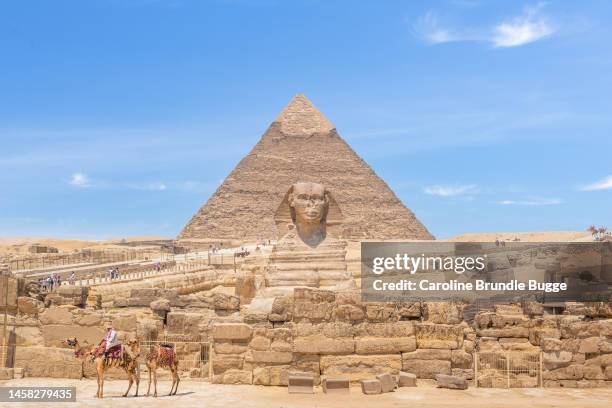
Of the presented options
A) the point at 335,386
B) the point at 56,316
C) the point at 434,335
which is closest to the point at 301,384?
the point at 335,386

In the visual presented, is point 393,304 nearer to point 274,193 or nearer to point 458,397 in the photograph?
point 458,397

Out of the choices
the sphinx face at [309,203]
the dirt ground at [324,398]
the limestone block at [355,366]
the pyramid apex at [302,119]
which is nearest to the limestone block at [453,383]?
the dirt ground at [324,398]

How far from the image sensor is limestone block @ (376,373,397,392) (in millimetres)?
6590

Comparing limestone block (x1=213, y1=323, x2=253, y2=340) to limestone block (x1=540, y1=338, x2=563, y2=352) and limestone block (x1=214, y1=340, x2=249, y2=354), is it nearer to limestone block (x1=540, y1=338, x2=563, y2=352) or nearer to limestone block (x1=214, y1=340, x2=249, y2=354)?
limestone block (x1=214, y1=340, x2=249, y2=354)

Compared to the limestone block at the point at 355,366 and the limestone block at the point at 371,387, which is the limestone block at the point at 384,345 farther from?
the limestone block at the point at 371,387

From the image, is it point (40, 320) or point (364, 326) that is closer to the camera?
point (364, 326)

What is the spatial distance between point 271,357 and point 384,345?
0.99m

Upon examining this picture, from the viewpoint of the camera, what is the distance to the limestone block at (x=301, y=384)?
661 cm

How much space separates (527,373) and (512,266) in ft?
39.9

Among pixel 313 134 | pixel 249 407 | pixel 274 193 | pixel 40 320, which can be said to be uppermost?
pixel 313 134

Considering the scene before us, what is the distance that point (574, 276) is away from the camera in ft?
52.4

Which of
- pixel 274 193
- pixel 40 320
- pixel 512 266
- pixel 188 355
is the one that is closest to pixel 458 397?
pixel 188 355

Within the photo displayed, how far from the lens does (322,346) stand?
6.90m

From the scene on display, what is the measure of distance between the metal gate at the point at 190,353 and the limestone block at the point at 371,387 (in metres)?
1.83
